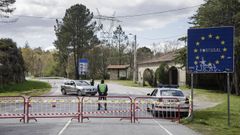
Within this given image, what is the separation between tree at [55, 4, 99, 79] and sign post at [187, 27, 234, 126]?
3083 inches

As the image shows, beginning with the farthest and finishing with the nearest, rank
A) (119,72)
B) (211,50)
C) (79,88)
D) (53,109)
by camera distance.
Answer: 1. (119,72)
2. (79,88)
3. (53,109)
4. (211,50)

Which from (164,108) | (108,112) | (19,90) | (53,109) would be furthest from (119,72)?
(164,108)

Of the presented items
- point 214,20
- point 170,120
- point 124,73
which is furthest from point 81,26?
point 170,120

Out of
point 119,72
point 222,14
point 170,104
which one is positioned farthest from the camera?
point 119,72

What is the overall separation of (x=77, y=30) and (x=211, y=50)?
79.8 metres

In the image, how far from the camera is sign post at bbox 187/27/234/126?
19062mm

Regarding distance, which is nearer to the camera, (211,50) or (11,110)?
(211,50)

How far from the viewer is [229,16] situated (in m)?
45.6

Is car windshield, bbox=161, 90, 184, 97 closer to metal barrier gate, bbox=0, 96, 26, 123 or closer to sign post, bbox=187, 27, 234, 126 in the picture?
sign post, bbox=187, 27, 234, 126

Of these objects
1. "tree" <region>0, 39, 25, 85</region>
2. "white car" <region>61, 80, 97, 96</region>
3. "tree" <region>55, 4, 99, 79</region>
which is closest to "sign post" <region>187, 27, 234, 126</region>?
"white car" <region>61, 80, 97, 96</region>

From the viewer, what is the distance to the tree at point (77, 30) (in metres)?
97.3

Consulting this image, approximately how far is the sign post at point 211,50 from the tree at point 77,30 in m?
78.3

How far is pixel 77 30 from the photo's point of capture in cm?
9775

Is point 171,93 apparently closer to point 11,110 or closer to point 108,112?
point 108,112
